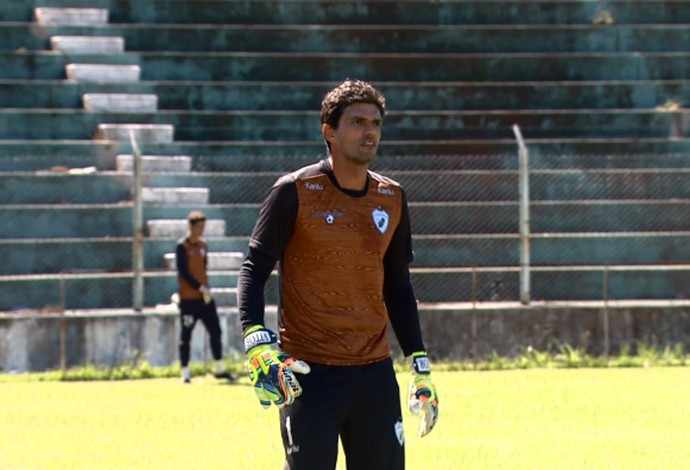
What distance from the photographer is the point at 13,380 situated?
701 inches

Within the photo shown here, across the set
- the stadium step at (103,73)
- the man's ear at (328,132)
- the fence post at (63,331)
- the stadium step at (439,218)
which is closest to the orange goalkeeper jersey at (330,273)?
the man's ear at (328,132)

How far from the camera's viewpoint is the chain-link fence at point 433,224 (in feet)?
66.5

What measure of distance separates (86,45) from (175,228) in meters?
5.82

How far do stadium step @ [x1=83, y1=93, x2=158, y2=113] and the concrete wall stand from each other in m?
5.73

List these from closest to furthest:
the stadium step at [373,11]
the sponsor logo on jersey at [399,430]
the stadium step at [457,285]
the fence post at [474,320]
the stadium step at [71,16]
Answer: the sponsor logo on jersey at [399,430]
the fence post at [474,320]
the stadium step at [457,285]
the stadium step at [71,16]
the stadium step at [373,11]

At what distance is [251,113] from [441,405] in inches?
415

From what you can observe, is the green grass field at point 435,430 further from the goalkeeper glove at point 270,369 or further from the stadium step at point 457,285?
the goalkeeper glove at point 270,369

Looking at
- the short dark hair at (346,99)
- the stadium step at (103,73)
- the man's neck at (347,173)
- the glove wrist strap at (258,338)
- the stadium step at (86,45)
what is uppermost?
the stadium step at (86,45)

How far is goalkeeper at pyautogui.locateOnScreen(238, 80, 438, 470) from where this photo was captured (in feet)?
20.4

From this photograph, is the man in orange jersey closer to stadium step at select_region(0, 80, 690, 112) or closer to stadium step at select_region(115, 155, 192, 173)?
stadium step at select_region(115, 155, 192, 173)

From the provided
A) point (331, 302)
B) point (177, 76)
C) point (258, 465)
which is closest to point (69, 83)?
point (177, 76)

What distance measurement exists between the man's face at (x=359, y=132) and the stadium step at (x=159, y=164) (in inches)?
634

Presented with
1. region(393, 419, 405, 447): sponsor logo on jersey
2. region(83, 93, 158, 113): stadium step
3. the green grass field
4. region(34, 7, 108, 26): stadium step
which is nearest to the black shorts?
region(393, 419, 405, 447): sponsor logo on jersey

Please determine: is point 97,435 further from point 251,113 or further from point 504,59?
point 504,59
